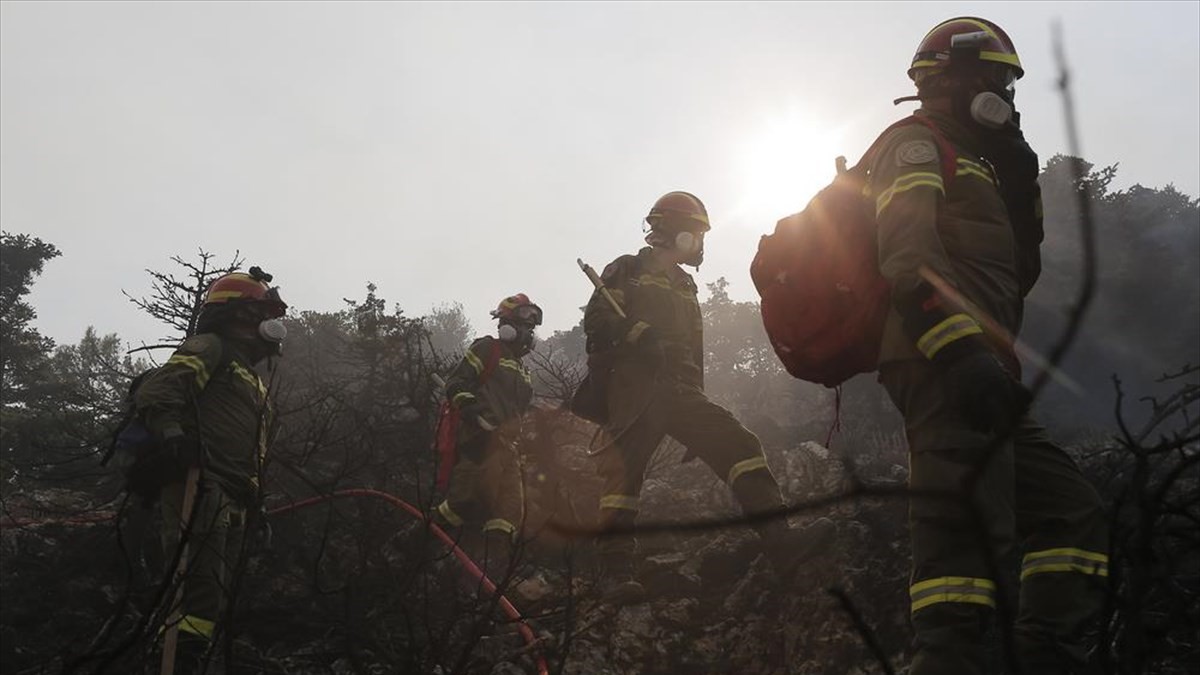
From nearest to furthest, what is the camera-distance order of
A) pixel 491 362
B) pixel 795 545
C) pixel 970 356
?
pixel 970 356
pixel 795 545
pixel 491 362

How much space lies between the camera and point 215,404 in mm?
5371

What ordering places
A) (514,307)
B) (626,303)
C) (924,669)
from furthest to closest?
(514,307) < (626,303) < (924,669)

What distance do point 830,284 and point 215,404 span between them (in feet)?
12.7

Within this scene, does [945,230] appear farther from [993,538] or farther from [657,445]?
[657,445]

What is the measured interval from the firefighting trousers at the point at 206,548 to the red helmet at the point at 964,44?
3872 mm

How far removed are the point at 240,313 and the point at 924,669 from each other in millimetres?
4640

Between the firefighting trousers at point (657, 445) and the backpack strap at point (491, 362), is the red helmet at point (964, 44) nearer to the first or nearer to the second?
the firefighting trousers at point (657, 445)

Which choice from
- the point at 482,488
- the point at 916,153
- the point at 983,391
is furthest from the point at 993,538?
the point at 482,488

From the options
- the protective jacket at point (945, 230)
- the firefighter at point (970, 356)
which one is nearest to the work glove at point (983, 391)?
the firefighter at point (970, 356)

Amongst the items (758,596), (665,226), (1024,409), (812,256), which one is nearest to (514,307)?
(665,226)

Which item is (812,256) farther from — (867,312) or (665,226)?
(665,226)

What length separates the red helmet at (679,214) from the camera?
21.0 feet

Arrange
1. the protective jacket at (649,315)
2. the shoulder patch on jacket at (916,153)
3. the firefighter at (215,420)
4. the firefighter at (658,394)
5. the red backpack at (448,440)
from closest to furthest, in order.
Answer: the shoulder patch on jacket at (916,153), the firefighter at (215,420), the firefighter at (658,394), the protective jacket at (649,315), the red backpack at (448,440)

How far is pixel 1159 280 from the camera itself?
84.9 ft
